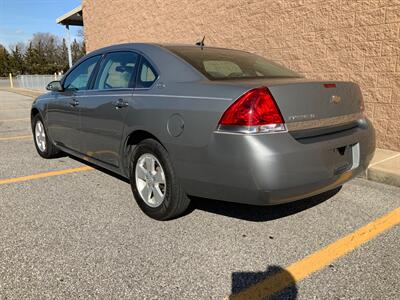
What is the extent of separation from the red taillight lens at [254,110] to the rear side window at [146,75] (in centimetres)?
104

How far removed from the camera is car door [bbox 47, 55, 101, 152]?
4.54 m

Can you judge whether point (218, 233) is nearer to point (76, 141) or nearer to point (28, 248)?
point (28, 248)

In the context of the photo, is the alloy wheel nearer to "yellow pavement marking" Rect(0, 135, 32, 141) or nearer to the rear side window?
the rear side window

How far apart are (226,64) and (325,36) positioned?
3.36m

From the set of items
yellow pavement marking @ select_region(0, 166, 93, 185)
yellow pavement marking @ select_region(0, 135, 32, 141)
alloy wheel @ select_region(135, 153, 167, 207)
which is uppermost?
alloy wheel @ select_region(135, 153, 167, 207)

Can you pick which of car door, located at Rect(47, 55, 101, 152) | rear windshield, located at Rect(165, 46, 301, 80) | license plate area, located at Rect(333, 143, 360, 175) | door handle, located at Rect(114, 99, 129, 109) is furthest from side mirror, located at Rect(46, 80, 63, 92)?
license plate area, located at Rect(333, 143, 360, 175)

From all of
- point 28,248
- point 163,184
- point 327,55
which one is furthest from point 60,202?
point 327,55

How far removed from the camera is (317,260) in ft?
9.02

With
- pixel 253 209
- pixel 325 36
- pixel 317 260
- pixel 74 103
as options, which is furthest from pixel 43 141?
pixel 325 36

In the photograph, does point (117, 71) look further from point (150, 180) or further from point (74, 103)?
point (150, 180)

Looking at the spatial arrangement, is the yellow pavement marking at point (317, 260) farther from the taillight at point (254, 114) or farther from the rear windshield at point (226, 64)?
the rear windshield at point (226, 64)

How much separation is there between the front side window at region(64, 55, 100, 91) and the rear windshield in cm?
129

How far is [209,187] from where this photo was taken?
2900 mm

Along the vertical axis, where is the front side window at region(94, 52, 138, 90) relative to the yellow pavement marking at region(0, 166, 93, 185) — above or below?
above
